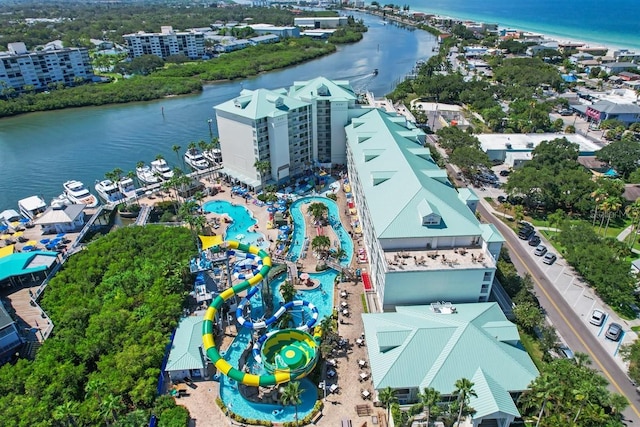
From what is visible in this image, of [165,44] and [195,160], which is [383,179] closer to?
[195,160]

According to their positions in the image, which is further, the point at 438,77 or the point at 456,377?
the point at 438,77

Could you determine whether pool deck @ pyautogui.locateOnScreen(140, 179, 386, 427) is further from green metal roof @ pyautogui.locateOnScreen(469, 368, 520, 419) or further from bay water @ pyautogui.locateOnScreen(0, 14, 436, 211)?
bay water @ pyautogui.locateOnScreen(0, 14, 436, 211)

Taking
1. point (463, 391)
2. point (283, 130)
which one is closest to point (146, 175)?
point (283, 130)

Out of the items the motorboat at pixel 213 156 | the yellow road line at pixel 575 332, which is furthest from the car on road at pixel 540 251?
the motorboat at pixel 213 156

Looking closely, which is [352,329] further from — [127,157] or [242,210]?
[127,157]

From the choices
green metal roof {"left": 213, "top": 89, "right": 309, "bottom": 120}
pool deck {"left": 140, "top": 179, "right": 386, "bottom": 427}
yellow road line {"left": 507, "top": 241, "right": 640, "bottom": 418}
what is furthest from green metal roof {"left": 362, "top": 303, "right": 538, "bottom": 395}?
green metal roof {"left": 213, "top": 89, "right": 309, "bottom": 120}

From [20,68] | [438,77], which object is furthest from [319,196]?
[20,68]

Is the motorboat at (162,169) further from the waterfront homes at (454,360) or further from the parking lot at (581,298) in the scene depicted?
the parking lot at (581,298)
